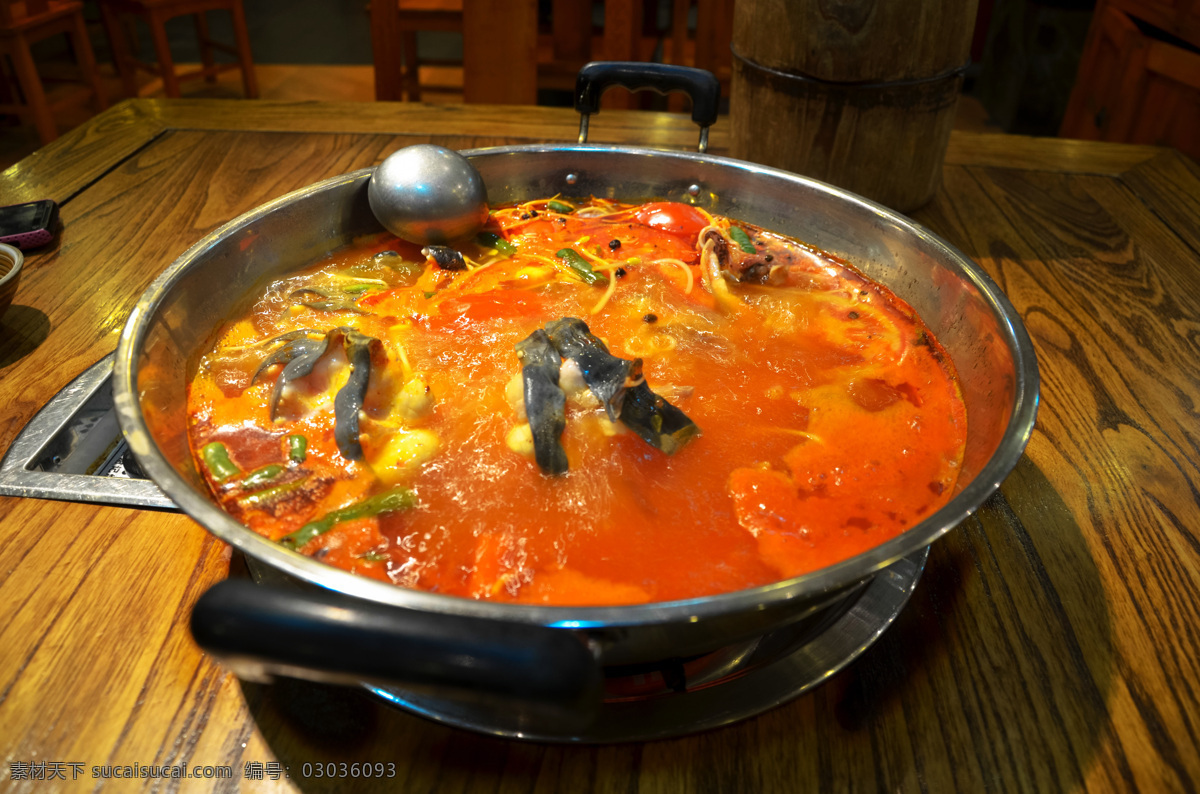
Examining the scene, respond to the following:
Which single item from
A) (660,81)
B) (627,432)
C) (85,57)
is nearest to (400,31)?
(85,57)

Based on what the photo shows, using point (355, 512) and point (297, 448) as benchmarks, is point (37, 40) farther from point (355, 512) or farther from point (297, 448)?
point (355, 512)

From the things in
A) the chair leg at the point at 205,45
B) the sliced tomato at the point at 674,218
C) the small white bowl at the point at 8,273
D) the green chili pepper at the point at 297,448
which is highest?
the sliced tomato at the point at 674,218

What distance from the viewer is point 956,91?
2.24m

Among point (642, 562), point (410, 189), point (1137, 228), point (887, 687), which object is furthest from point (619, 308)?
point (1137, 228)

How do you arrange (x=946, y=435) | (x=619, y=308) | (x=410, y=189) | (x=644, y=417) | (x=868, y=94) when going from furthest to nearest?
(x=868, y=94) < (x=410, y=189) < (x=619, y=308) < (x=946, y=435) < (x=644, y=417)

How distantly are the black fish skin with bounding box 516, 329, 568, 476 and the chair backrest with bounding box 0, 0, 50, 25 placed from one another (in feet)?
17.9

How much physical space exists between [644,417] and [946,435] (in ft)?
1.88

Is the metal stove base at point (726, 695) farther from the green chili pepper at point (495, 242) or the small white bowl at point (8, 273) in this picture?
the small white bowl at point (8, 273)

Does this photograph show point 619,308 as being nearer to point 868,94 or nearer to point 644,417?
point 644,417

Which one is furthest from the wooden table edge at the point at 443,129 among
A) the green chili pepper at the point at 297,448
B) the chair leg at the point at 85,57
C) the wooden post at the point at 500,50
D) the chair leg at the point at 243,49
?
the chair leg at the point at 243,49

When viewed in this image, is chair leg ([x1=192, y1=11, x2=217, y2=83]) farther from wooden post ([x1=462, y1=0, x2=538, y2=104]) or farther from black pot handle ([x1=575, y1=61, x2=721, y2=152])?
black pot handle ([x1=575, y1=61, x2=721, y2=152])

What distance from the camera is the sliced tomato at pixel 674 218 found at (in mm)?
1910

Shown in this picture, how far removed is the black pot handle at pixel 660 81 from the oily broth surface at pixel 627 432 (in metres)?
0.43

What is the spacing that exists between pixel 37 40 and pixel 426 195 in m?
5.15
